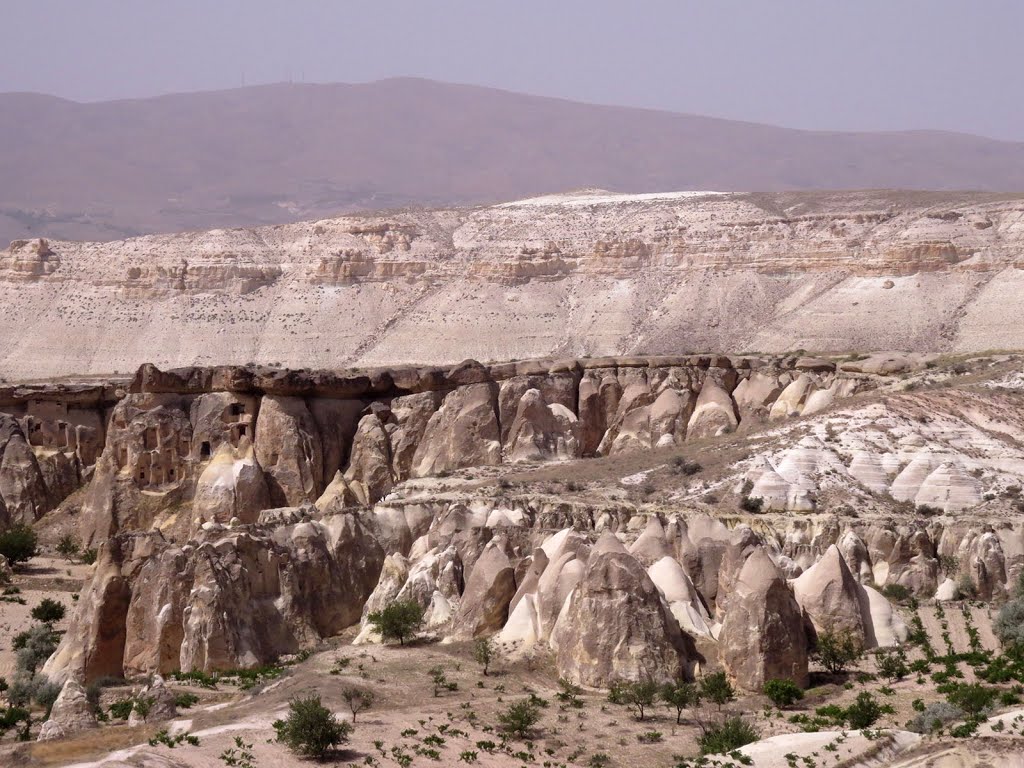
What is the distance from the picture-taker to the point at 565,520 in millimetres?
48781

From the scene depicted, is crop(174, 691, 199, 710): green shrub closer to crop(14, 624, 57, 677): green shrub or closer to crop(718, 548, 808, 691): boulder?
crop(14, 624, 57, 677): green shrub

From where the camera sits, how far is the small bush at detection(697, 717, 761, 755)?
32.1m

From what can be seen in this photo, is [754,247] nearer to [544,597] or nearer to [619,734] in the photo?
→ [544,597]

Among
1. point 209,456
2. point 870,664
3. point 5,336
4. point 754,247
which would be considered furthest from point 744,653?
point 5,336

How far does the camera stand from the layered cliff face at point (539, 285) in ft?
320

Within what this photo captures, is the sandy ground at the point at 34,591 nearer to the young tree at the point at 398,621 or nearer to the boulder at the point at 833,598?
the young tree at the point at 398,621

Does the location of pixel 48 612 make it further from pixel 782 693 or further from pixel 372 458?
pixel 782 693

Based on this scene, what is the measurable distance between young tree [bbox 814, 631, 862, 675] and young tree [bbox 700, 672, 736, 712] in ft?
9.23

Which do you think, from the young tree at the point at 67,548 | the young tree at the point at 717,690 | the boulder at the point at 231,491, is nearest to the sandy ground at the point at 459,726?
the young tree at the point at 717,690

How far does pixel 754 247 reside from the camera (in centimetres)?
10956

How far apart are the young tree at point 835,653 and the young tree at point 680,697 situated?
381 cm

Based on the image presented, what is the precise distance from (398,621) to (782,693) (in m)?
10.5

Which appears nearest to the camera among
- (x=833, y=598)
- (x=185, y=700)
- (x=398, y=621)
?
(x=185, y=700)

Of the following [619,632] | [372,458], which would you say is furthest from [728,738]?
[372,458]
